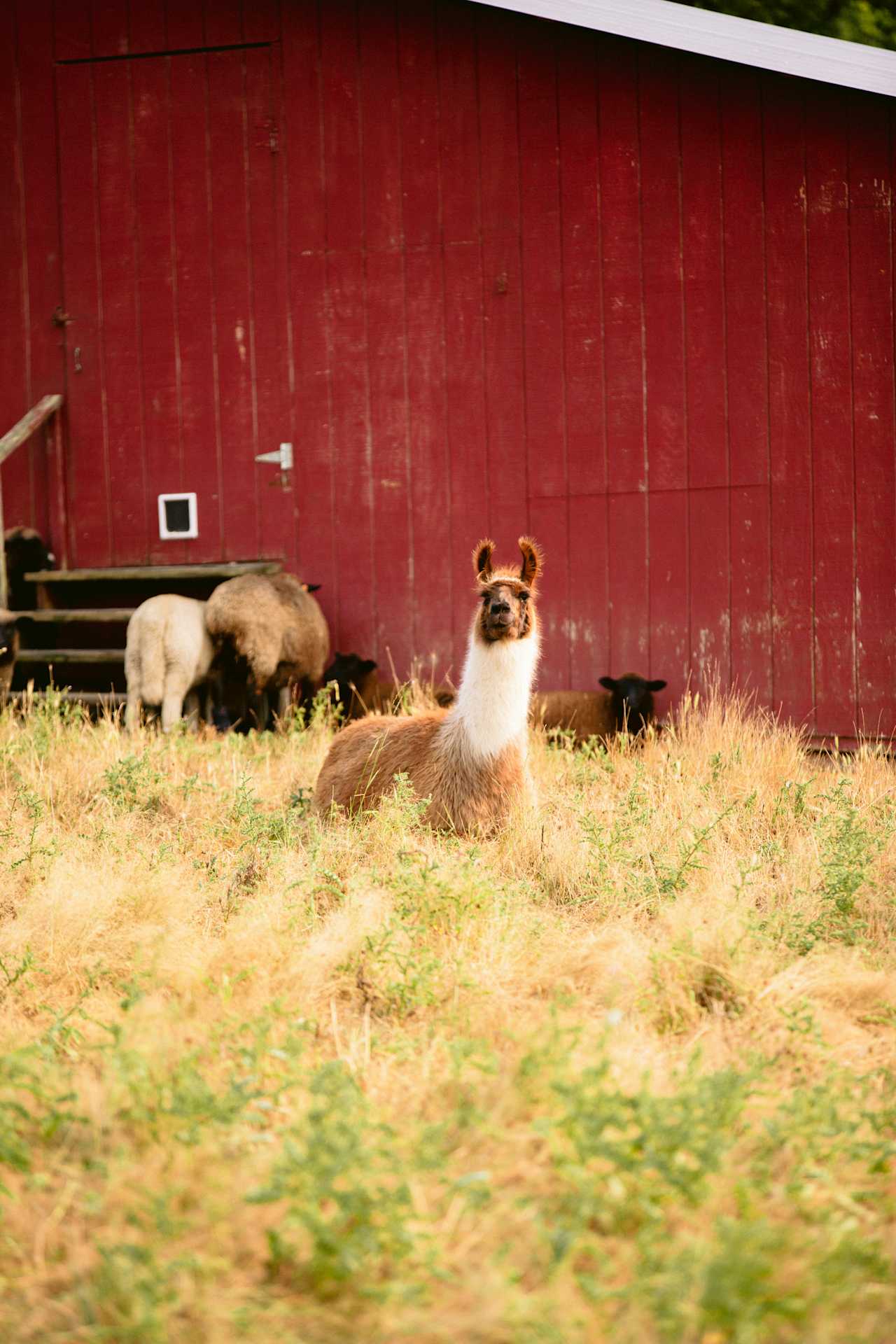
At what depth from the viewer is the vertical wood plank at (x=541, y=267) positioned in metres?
9.24

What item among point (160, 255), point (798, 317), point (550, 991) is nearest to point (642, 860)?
point (550, 991)

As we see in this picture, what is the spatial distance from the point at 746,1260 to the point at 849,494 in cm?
729

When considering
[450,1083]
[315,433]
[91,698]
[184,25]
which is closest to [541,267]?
[315,433]

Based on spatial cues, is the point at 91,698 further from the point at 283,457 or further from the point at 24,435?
the point at 283,457

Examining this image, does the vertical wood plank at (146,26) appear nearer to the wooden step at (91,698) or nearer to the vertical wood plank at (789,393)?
the vertical wood plank at (789,393)

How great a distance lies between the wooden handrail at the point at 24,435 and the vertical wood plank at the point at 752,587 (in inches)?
232

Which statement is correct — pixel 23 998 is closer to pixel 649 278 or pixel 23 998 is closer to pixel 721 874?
pixel 721 874

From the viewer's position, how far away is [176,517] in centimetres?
1034

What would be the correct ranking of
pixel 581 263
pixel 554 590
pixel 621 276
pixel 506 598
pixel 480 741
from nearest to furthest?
1. pixel 480 741
2. pixel 506 598
3. pixel 621 276
4. pixel 581 263
5. pixel 554 590

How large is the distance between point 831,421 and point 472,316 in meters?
2.97

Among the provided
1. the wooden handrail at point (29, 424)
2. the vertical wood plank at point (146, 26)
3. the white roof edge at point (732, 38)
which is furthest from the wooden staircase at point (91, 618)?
the white roof edge at point (732, 38)

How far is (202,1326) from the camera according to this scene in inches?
84.5

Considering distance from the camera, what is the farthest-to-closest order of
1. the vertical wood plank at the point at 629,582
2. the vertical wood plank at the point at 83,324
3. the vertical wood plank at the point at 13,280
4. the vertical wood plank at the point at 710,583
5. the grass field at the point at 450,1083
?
the vertical wood plank at the point at 13,280 < the vertical wood plank at the point at 83,324 < the vertical wood plank at the point at 629,582 < the vertical wood plank at the point at 710,583 < the grass field at the point at 450,1083

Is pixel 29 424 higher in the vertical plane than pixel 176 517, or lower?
higher
